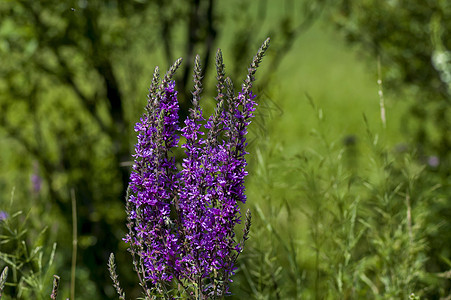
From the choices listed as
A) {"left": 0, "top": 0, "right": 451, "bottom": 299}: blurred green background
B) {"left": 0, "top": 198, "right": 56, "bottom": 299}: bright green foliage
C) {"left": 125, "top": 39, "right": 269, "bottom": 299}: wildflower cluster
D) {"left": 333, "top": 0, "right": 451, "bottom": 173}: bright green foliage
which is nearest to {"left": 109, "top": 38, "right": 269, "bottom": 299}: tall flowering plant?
{"left": 125, "top": 39, "right": 269, "bottom": 299}: wildflower cluster

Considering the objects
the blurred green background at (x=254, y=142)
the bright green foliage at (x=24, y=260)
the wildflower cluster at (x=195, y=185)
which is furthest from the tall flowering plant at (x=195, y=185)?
the blurred green background at (x=254, y=142)

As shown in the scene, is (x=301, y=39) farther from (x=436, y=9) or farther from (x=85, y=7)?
(x=85, y=7)

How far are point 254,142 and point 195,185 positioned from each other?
1364 millimetres

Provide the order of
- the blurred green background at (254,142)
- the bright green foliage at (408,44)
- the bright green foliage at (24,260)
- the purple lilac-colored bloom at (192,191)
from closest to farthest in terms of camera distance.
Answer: the purple lilac-colored bloom at (192,191), the bright green foliage at (24,260), the blurred green background at (254,142), the bright green foliage at (408,44)

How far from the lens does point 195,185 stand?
5.14 ft

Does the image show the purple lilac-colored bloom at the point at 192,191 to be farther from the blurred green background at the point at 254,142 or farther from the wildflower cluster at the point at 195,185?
the blurred green background at the point at 254,142

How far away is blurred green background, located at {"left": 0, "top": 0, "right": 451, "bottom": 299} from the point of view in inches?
112

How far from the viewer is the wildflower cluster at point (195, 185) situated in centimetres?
153

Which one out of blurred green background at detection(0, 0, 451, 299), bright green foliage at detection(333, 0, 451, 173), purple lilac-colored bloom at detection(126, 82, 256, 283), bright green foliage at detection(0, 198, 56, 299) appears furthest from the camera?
bright green foliage at detection(333, 0, 451, 173)

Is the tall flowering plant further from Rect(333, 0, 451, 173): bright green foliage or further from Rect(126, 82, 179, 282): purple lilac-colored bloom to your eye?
Rect(333, 0, 451, 173): bright green foliage

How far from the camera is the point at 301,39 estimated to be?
1725 cm

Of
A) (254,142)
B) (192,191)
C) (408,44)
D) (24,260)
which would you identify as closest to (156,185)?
(192,191)

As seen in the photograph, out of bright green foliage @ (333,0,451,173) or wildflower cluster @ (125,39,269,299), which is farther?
bright green foliage @ (333,0,451,173)

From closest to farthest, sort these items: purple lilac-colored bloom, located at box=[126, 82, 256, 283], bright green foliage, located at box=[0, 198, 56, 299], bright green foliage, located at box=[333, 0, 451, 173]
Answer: purple lilac-colored bloom, located at box=[126, 82, 256, 283] → bright green foliage, located at box=[0, 198, 56, 299] → bright green foliage, located at box=[333, 0, 451, 173]
